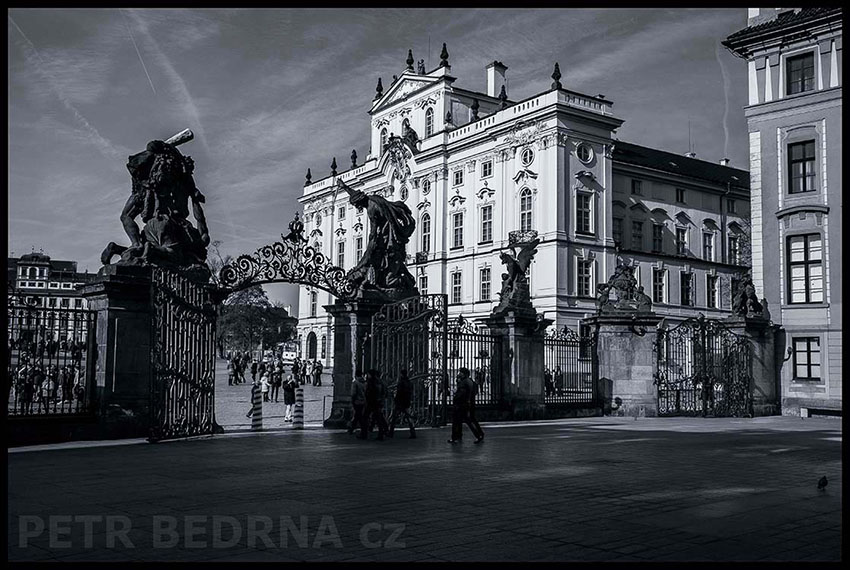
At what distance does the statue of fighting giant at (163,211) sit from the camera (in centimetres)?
1642

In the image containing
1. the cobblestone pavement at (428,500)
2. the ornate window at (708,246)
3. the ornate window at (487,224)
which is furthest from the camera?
the ornate window at (708,246)

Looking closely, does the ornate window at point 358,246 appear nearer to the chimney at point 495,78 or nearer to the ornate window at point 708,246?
the chimney at point 495,78

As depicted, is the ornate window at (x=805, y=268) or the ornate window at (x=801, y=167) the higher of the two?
the ornate window at (x=801, y=167)

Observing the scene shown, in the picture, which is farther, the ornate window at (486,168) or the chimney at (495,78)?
the chimney at (495,78)

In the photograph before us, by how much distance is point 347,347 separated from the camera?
777 inches

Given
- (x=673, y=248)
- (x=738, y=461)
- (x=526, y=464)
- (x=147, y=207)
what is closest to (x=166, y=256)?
(x=147, y=207)

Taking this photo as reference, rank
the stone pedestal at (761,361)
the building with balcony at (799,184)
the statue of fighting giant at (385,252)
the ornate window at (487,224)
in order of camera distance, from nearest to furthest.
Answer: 1. the statue of fighting giant at (385,252)
2. the stone pedestal at (761,361)
3. the building with balcony at (799,184)
4. the ornate window at (487,224)

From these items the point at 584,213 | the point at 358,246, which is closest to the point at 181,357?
the point at 584,213

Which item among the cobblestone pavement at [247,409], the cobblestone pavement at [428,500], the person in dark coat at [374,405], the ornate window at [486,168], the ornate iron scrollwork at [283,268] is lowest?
the cobblestone pavement at [247,409]

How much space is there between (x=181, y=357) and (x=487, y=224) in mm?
44186

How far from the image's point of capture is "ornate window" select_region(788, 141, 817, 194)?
30.6 metres

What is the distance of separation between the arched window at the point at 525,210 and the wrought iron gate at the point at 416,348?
35333 millimetres

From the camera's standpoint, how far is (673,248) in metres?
62.1

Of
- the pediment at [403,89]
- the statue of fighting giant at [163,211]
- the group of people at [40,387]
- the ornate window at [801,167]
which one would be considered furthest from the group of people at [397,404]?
the pediment at [403,89]
